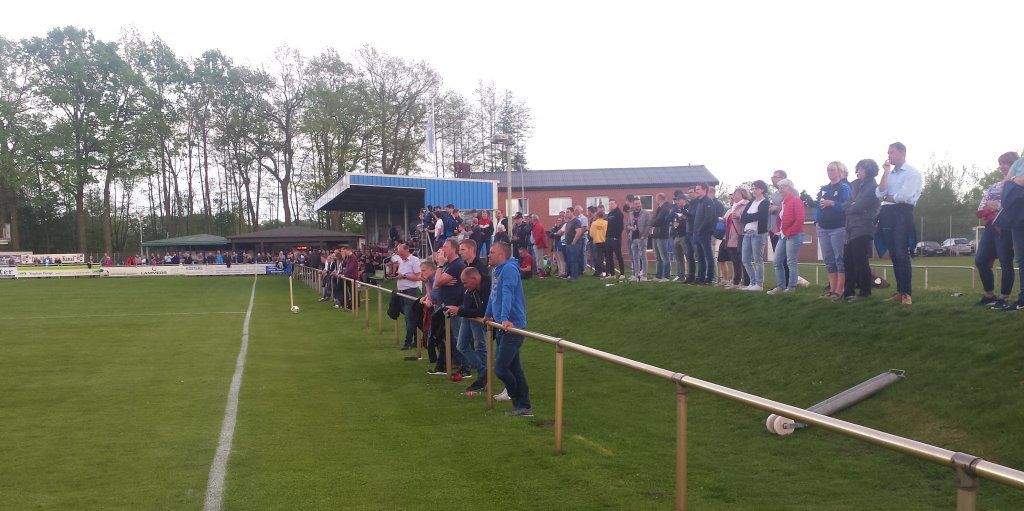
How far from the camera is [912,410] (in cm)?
704

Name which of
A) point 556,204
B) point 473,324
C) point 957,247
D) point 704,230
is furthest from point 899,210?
point 957,247

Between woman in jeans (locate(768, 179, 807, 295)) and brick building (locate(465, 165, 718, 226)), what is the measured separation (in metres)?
40.9

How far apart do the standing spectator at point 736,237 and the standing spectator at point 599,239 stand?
14.0 feet

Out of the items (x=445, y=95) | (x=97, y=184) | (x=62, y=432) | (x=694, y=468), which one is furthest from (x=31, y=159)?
(x=694, y=468)

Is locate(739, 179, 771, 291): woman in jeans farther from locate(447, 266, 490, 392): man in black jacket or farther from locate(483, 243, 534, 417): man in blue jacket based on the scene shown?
locate(483, 243, 534, 417): man in blue jacket

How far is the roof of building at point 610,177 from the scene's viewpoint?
5250 centimetres

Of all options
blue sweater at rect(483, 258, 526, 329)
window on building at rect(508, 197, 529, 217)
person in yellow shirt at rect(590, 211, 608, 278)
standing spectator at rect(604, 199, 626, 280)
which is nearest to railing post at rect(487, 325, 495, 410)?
blue sweater at rect(483, 258, 526, 329)

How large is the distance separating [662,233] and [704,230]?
1692 mm

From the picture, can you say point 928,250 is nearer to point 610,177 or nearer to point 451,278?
point 610,177

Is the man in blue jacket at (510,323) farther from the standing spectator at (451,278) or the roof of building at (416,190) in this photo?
the roof of building at (416,190)

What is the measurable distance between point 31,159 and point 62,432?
57.6m

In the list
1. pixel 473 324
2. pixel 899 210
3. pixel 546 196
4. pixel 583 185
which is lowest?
pixel 473 324

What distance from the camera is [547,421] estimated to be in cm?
774

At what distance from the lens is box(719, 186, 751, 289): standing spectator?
508 inches
